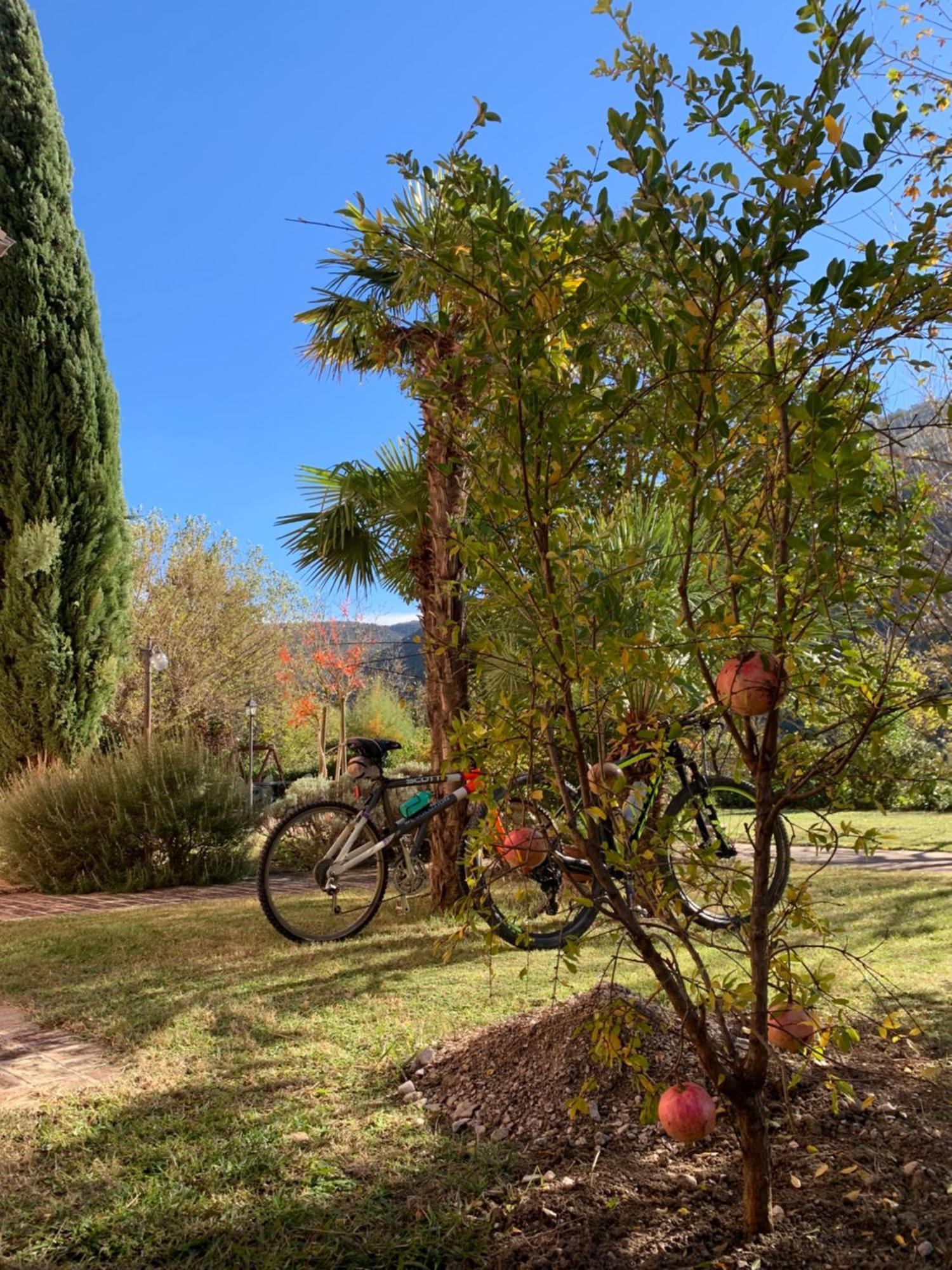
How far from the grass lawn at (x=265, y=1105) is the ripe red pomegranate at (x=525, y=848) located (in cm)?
27

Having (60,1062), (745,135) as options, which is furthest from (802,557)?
(60,1062)

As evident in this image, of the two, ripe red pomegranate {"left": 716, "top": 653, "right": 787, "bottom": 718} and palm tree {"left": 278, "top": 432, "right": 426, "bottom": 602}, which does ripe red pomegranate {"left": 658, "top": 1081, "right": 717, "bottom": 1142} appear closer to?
ripe red pomegranate {"left": 716, "top": 653, "right": 787, "bottom": 718}

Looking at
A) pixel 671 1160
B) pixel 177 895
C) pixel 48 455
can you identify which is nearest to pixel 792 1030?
pixel 671 1160

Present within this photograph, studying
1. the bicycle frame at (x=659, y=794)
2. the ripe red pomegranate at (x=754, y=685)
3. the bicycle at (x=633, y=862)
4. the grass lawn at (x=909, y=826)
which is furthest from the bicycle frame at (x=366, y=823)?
the grass lawn at (x=909, y=826)

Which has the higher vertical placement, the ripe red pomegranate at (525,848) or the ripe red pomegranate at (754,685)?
the ripe red pomegranate at (754,685)

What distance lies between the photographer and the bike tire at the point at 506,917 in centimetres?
203

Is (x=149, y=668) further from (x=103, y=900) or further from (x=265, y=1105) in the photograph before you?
(x=265, y=1105)

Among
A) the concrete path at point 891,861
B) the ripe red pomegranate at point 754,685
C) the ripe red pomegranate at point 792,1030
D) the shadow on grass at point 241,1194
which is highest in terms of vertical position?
the ripe red pomegranate at point 754,685

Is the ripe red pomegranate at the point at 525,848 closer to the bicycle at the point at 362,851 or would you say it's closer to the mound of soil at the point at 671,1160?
the mound of soil at the point at 671,1160

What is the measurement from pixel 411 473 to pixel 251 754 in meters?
11.9

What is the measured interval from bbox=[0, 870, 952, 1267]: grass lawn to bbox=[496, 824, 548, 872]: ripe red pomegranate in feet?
0.88

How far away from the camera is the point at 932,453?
8.82m

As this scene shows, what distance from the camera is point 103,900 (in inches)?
284

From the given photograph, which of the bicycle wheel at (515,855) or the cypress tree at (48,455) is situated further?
the cypress tree at (48,455)
